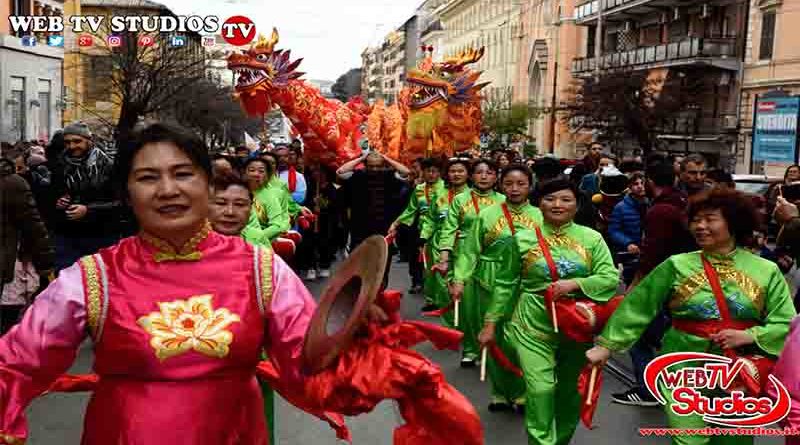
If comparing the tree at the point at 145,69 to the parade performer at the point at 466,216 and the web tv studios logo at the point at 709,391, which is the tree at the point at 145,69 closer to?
the parade performer at the point at 466,216

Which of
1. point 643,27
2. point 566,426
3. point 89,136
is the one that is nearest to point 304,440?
point 566,426

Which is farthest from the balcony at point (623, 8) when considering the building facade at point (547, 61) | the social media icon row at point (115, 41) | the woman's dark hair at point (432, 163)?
the woman's dark hair at point (432, 163)

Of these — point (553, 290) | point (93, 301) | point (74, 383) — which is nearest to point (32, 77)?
point (553, 290)

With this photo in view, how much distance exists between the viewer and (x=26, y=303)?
7.45 meters

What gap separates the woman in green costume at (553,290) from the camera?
527 cm

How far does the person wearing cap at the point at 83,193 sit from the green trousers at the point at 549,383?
3.31 metres

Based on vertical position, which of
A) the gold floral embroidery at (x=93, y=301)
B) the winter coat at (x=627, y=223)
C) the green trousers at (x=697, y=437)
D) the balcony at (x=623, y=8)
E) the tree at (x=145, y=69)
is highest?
the balcony at (x=623, y=8)

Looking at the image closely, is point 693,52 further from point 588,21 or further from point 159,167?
point 159,167

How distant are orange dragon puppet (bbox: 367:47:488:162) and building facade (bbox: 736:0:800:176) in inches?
551

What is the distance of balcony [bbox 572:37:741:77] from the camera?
3161 centimetres

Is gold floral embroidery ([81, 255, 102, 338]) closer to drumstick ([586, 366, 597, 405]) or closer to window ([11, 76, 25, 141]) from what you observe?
drumstick ([586, 366, 597, 405])

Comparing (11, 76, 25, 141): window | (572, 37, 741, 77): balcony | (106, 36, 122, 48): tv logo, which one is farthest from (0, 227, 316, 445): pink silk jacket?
(572, 37, 741, 77): balcony

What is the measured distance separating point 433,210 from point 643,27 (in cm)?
3301

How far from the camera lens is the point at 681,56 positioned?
33.6m
